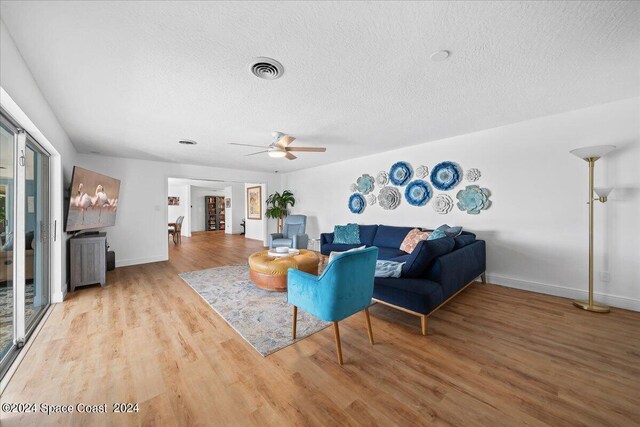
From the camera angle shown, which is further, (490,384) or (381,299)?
(381,299)

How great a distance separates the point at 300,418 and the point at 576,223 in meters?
3.99

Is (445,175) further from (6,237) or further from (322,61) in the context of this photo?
(6,237)

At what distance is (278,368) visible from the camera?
1881 millimetres

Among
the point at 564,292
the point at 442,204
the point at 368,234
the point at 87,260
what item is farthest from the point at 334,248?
the point at 87,260

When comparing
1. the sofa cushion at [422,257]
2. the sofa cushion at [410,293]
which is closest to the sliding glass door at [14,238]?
the sofa cushion at [410,293]

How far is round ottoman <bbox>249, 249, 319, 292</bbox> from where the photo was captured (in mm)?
3375

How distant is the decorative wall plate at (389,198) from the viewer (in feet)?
16.3

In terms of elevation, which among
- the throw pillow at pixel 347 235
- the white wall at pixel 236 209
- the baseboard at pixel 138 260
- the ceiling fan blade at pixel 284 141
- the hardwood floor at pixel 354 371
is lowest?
the hardwood floor at pixel 354 371

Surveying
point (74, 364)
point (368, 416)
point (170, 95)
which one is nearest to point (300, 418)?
point (368, 416)

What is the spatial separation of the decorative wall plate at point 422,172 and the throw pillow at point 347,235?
1.65 m

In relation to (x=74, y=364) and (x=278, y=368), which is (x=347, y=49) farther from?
(x=74, y=364)

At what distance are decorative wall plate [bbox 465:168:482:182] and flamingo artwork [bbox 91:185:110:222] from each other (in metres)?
6.01

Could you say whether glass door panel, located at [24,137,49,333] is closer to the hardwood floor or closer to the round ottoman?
the hardwood floor

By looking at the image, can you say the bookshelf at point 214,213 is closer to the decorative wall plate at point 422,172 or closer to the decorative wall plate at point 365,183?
the decorative wall plate at point 365,183
